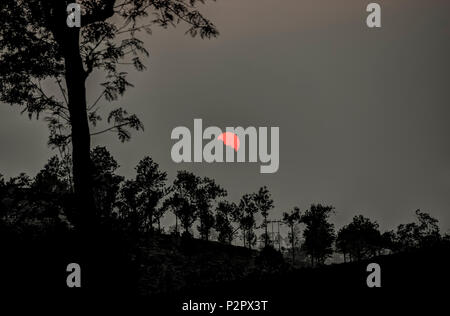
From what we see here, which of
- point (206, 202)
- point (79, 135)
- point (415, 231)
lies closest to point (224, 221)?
point (206, 202)

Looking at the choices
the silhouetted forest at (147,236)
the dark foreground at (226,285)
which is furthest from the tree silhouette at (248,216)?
the dark foreground at (226,285)

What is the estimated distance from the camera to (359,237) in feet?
273

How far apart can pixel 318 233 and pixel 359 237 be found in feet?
28.7

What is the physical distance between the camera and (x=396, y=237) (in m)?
90.4

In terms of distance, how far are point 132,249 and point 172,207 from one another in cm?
7035

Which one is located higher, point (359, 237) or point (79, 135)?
point (79, 135)

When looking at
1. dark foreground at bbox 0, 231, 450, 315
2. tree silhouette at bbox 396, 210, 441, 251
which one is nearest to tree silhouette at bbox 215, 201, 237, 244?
tree silhouette at bbox 396, 210, 441, 251

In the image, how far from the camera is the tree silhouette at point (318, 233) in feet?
264

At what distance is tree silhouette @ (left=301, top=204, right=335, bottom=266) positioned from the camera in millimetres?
80438

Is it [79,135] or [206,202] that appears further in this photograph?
[206,202]

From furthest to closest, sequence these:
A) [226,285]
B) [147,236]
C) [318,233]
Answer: [318,233], [147,236], [226,285]

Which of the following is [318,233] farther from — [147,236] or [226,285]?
[226,285]
